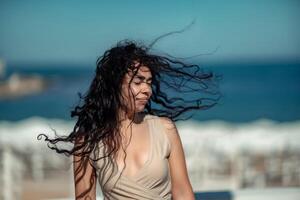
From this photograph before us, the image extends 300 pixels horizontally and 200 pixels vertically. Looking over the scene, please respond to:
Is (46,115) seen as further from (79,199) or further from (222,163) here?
(79,199)

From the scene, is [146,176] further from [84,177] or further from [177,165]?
[84,177]

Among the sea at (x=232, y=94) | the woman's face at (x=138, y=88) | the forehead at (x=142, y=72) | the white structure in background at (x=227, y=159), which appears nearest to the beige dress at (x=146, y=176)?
the woman's face at (x=138, y=88)

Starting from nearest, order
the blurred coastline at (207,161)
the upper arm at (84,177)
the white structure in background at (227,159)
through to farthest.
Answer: the upper arm at (84,177) → the blurred coastline at (207,161) → the white structure in background at (227,159)

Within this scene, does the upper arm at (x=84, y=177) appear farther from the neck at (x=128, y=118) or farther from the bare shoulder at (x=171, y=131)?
the bare shoulder at (x=171, y=131)

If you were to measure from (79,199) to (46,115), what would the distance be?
4964 centimetres

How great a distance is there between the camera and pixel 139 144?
3090 millimetres

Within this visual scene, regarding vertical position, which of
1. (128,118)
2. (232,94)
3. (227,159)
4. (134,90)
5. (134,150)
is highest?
(232,94)

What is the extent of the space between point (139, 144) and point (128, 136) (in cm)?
7

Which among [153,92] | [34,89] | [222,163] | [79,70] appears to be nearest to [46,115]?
[34,89]

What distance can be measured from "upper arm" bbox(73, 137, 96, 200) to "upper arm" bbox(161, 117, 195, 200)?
373 millimetres

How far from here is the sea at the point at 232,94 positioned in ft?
162

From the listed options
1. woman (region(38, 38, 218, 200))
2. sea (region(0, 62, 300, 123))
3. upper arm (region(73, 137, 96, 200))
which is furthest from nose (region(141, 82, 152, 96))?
sea (region(0, 62, 300, 123))

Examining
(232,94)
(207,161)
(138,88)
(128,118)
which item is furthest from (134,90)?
(232,94)

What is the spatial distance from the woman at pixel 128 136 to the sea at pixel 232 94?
30444 millimetres
